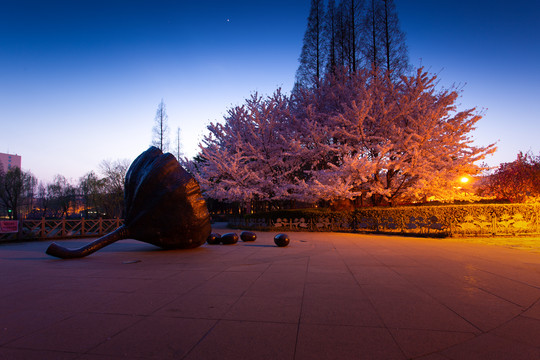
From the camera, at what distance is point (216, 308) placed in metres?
4.26

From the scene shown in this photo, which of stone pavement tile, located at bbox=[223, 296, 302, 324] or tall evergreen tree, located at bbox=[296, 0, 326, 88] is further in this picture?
tall evergreen tree, located at bbox=[296, 0, 326, 88]

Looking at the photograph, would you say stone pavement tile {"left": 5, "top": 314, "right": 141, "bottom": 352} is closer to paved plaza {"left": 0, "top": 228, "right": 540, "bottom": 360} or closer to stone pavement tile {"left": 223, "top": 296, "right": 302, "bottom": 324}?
paved plaza {"left": 0, "top": 228, "right": 540, "bottom": 360}

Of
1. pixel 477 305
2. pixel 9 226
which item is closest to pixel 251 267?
pixel 477 305

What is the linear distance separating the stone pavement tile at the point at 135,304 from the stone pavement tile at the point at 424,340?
3.20m

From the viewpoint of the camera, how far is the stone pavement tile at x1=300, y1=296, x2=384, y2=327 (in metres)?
3.76

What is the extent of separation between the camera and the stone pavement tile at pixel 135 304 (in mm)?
4160

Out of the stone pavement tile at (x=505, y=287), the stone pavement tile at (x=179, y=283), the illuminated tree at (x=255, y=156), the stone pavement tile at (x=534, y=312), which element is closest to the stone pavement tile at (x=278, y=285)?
the stone pavement tile at (x=179, y=283)

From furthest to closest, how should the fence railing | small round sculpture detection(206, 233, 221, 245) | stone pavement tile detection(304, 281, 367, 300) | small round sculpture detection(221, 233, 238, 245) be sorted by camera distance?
the fence railing < small round sculpture detection(206, 233, 221, 245) < small round sculpture detection(221, 233, 238, 245) < stone pavement tile detection(304, 281, 367, 300)

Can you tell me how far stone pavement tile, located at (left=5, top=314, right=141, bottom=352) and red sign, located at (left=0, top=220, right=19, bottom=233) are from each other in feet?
47.6

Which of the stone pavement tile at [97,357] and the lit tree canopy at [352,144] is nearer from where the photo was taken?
the stone pavement tile at [97,357]

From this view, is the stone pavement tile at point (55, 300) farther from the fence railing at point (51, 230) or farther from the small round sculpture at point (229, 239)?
the fence railing at point (51, 230)

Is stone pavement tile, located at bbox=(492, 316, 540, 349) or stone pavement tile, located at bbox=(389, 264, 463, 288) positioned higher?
stone pavement tile, located at bbox=(492, 316, 540, 349)

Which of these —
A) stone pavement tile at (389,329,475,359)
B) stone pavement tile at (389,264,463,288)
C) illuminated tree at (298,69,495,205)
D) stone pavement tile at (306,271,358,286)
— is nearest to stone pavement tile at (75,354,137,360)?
stone pavement tile at (389,329,475,359)

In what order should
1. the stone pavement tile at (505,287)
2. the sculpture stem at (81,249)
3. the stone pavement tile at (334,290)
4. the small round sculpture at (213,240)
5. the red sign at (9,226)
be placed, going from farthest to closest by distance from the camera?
the red sign at (9,226), the small round sculpture at (213,240), the sculpture stem at (81,249), the stone pavement tile at (334,290), the stone pavement tile at (505,287)
